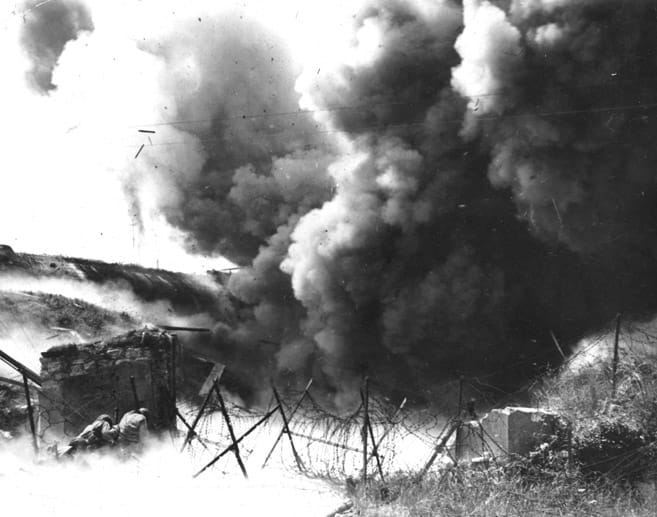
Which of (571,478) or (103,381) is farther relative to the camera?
(103,381)

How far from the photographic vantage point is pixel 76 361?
11273mm

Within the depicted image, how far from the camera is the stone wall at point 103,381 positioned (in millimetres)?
11156

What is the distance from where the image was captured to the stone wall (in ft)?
36.6

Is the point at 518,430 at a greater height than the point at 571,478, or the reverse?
the point at 518,430

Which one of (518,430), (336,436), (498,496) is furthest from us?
(336,436)

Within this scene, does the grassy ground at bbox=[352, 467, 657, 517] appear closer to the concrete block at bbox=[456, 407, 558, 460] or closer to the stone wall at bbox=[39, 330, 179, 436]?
the concrete block at bbox=[456, 407, 558, 460]

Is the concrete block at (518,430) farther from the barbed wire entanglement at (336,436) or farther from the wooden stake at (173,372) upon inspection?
the wooden stake at (173,372)

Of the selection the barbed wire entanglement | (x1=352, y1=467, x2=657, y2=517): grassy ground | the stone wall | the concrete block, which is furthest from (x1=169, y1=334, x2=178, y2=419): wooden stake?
the concrete block

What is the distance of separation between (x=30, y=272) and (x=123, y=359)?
9.80 metres

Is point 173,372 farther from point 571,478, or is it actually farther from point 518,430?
point 571,478

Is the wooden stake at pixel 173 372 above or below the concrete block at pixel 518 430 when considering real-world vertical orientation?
above

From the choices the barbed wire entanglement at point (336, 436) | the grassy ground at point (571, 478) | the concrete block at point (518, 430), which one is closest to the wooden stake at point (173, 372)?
the barbed wire entanglement at point (336, 436)

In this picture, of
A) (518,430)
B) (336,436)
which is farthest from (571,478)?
(336,436)

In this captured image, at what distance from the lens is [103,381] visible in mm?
11242
